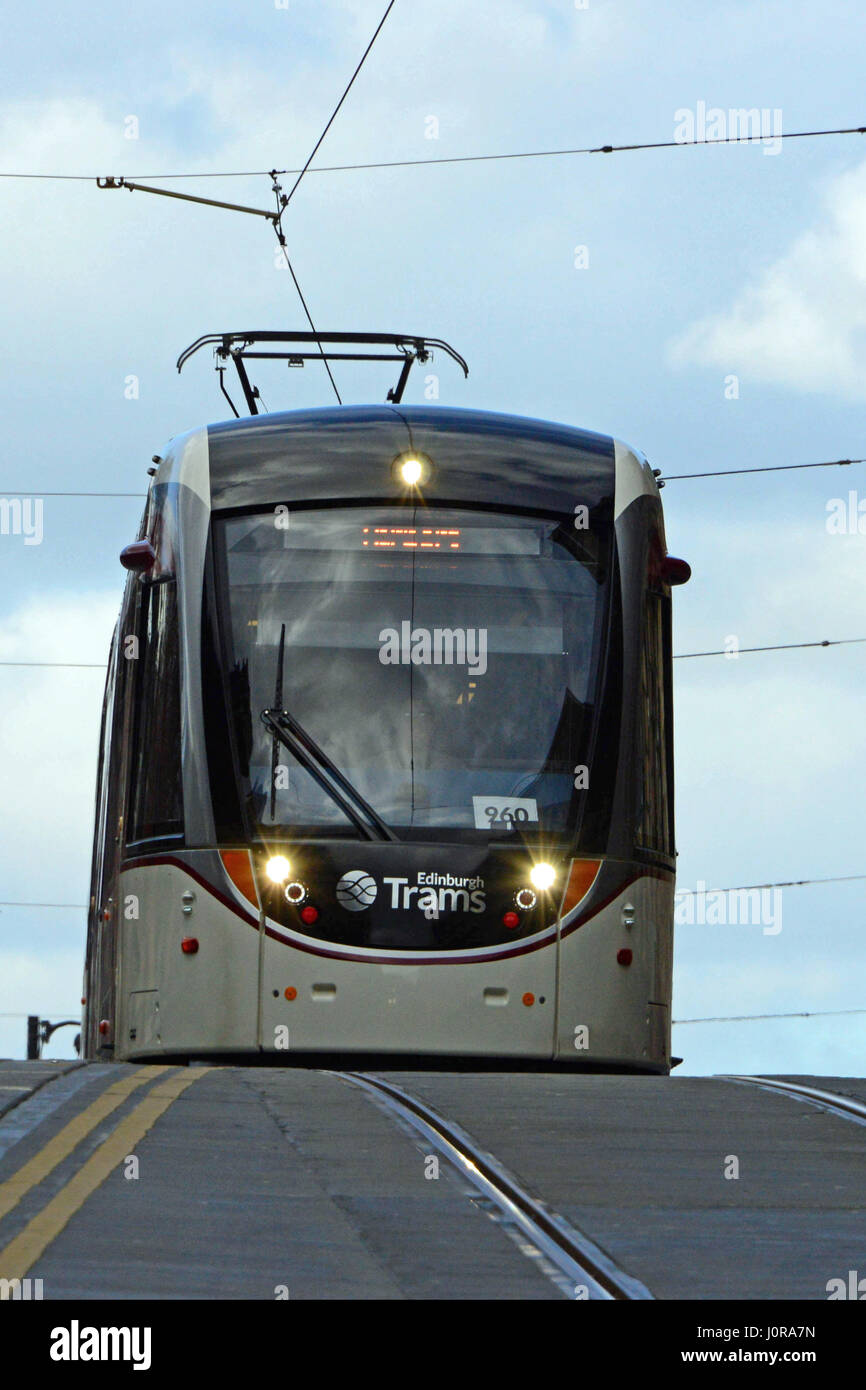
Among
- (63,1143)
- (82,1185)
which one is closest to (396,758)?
(63,1143)

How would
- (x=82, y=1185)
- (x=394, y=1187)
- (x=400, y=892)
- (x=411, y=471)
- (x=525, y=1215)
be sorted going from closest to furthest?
(x=525, y=1215) → (x=82, y=1185) → (x=394, y=1187) → (x=400, y=892) → (x=411, y=471)

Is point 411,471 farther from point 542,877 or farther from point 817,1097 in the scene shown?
point 817,1097

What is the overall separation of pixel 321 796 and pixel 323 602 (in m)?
1.13

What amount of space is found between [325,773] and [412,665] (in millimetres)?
803

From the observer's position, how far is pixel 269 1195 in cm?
839

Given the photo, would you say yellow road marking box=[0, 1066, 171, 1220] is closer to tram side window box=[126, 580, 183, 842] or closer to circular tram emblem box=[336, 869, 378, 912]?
circular tram emblem box=[336, 869, 378, 912]

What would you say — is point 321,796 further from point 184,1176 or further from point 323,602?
point 184,1176

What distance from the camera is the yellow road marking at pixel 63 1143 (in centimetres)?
818

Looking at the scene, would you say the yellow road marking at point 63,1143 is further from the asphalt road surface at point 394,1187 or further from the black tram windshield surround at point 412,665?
the black tram windshield surround at point 412,665

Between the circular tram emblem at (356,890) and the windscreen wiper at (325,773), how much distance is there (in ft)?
0.73

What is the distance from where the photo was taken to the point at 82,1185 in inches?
331

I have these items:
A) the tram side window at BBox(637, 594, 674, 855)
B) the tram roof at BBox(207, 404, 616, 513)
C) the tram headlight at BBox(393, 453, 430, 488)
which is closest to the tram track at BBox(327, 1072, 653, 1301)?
the tram side window at BBox(637, 594, 674, 855)

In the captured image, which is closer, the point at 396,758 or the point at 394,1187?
the point at 394,1187
